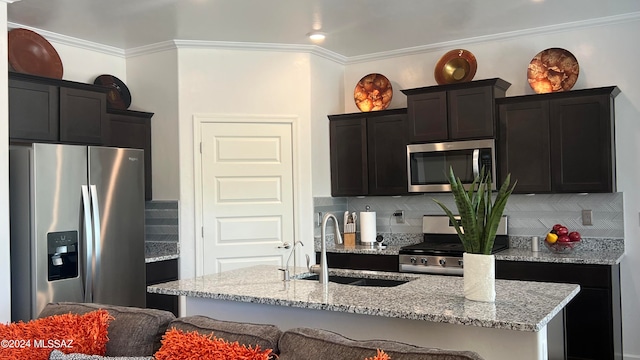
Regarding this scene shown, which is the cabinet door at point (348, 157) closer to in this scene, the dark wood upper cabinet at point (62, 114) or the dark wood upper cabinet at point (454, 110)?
the dark wood upper cabinet at point (454, 110)

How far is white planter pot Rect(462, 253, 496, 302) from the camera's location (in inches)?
95.6

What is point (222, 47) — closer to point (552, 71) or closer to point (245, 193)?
point (245, 193)

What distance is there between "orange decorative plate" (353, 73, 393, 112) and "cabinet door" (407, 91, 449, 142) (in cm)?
46

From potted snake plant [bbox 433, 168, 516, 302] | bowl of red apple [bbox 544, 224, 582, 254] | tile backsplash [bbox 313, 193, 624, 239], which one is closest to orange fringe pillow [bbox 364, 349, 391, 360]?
potted snake plant [bbox 433, 168, 516, 302]

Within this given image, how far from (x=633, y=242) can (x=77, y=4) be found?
4255 mm

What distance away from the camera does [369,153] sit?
5.11m

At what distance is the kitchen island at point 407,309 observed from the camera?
2234 millimetres

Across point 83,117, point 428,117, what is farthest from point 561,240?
point 83,117

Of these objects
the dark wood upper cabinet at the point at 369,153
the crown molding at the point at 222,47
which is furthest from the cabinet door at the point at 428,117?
the crown molding at the point at 222,47

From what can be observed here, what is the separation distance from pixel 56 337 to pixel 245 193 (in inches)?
114

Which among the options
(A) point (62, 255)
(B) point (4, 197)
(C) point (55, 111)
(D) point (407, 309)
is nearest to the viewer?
(D) point (407, 309)

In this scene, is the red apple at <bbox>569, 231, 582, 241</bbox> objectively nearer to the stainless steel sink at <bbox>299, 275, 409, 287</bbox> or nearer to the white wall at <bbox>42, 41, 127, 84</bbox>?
the stainless steel sink at <bbox>299, 275, 409, 287</bbox>

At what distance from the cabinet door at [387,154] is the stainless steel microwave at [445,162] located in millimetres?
129

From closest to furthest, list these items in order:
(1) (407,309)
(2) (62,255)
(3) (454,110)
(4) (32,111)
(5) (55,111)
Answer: (1) (407,309)
(2) (62,255)
(4) (32,111)
(5) (55,111)
(3) (454,110)
